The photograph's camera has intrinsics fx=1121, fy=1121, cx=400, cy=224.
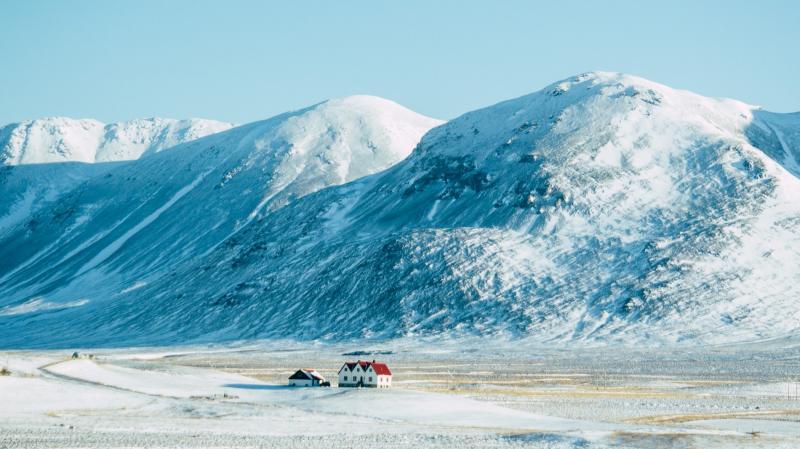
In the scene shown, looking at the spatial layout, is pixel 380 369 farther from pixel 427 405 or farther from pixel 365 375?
pixel 427 405

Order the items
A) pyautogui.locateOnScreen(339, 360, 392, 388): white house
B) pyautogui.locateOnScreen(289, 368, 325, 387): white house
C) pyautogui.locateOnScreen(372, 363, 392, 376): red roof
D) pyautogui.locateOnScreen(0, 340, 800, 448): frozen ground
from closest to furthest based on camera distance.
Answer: pyautogui.locateOnScreen(0, 340, 800, 448): frozen ground < pyautogui.locateOnScreen(339, 360, 392, 388): white house < pyautogui.locateOnScreen(372, 363, 392, 376): red roof < pyautogui.locateOnScreen(289, 368, 325, 387): white house

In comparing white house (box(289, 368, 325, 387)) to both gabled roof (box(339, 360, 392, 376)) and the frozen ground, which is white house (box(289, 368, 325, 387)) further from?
gabled roof (box(339, 360, 392, 376))

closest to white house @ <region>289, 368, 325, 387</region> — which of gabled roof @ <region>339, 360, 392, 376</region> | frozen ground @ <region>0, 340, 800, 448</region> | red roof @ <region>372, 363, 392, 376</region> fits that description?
frozen ground @ <region>0, 340, 800, 448</region>

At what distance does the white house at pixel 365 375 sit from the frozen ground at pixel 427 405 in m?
2.21

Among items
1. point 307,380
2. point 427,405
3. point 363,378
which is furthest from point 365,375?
point 427,405

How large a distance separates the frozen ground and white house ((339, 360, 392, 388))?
221 cm

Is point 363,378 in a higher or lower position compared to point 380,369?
lower

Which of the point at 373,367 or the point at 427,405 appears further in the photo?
the point at 373,367

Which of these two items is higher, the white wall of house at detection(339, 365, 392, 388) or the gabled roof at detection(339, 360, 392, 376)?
the gabled roof at detection(339, 360, 392, 376)

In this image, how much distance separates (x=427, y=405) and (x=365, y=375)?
1690 centimetres

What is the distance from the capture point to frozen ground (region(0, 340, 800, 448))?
211 ft

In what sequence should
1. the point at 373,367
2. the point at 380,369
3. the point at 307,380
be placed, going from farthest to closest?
the point at 307,380
the point at 380,369
the point at 373,367

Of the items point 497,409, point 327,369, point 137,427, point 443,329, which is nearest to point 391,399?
point 497,409

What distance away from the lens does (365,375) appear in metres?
98.7
